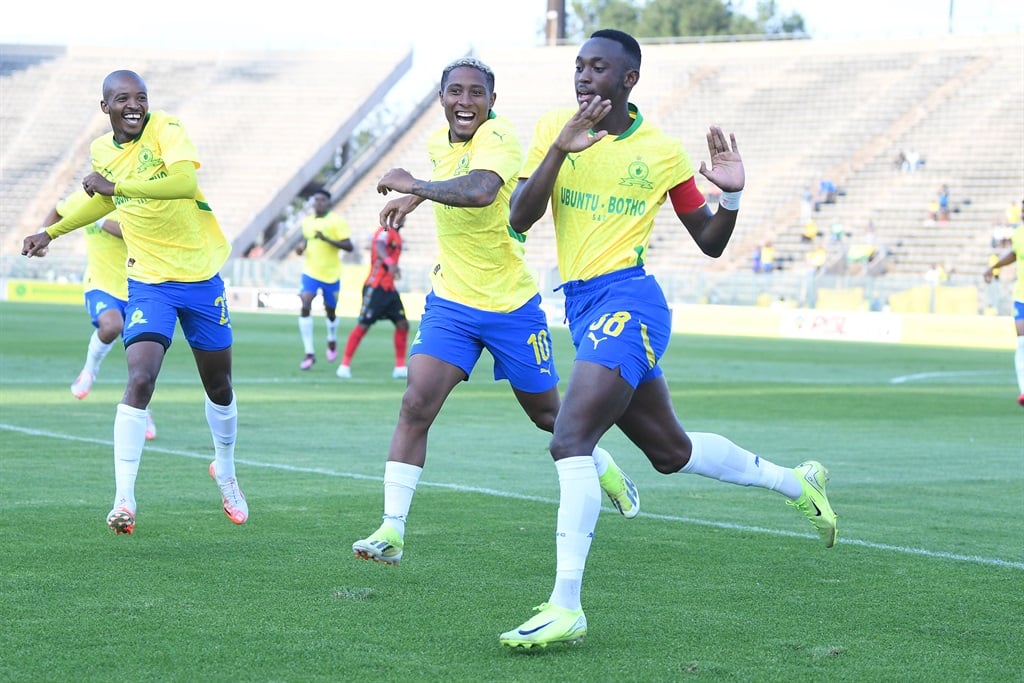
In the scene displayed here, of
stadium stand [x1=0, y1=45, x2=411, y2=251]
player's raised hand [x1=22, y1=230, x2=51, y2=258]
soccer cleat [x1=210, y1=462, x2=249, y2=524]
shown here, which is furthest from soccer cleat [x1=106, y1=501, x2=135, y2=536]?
stadium stand [x1=0, y1=45, x2=411, y2=251]

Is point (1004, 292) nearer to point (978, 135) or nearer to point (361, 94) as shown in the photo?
point (978, 135)

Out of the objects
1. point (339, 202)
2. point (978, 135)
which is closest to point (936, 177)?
point (978, 135)

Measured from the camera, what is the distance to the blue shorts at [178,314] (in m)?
7.57

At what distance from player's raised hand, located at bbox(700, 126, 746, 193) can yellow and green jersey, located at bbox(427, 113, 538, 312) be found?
1.00m

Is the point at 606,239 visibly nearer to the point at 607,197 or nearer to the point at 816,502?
the point at 607,197

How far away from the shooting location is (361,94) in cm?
5878

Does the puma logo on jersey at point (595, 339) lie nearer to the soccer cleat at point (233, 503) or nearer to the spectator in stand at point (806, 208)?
the soccer cleat at point (233, 503)

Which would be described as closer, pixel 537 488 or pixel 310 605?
pixel 310 605

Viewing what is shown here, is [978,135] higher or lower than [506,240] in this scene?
lower

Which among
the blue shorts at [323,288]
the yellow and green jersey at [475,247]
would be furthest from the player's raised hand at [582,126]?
the blue shorts at [323,288]

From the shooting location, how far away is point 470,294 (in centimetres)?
660

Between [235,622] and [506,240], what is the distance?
2.24 metres

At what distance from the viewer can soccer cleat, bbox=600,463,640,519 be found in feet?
23.5

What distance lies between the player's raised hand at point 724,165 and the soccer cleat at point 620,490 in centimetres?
185
